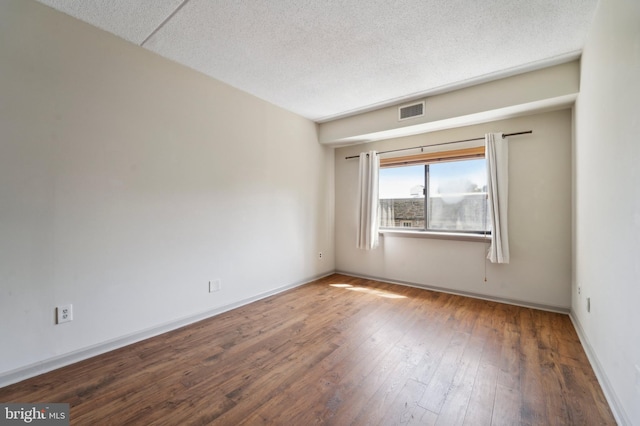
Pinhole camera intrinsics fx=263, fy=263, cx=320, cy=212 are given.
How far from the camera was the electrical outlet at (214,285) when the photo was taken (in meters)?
2.87

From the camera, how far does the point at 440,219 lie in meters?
3.76

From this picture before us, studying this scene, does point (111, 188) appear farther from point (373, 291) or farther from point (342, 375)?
point (373, 291)

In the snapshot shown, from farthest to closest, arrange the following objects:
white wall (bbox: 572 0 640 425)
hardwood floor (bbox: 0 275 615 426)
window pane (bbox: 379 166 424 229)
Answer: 1. window pane (bbox: 379 166 424 229)
2. hardwood floor (bbox: 0 275 615 426)
3. white wall (bbox: 572 0 640 425)

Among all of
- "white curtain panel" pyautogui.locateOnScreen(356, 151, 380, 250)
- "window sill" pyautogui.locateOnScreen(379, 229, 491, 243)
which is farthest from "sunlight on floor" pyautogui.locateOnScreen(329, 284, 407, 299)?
"window sill" pyautogui.locateOnScreen(379, 229, 491, 243)

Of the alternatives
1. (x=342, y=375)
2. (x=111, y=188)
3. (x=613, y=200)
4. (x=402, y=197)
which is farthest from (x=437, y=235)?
(x=111, y=188)

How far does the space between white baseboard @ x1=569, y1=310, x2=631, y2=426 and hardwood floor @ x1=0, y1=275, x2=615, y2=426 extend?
38 mm

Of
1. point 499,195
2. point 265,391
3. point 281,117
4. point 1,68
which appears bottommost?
point 265,391

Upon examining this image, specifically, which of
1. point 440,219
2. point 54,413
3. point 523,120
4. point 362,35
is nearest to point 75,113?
point 54,413

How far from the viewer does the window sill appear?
3375 millimetres

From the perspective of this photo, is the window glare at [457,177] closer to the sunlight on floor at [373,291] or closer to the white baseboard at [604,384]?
the sunlight on floor at [373,291]

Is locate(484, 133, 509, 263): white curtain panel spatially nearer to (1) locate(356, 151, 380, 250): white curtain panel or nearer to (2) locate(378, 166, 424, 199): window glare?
(2) locate(378, 166, 424, 199): window glare

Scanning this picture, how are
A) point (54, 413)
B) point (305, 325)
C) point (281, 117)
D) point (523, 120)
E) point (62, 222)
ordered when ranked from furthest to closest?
1. point (281, 117)
2. point (523, 120)
3. point (305, 325)
4. point (62, 222)
5. point (54, 413)

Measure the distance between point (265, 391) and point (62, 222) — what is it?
191 cm

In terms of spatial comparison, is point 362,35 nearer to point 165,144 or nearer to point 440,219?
point 165,144
